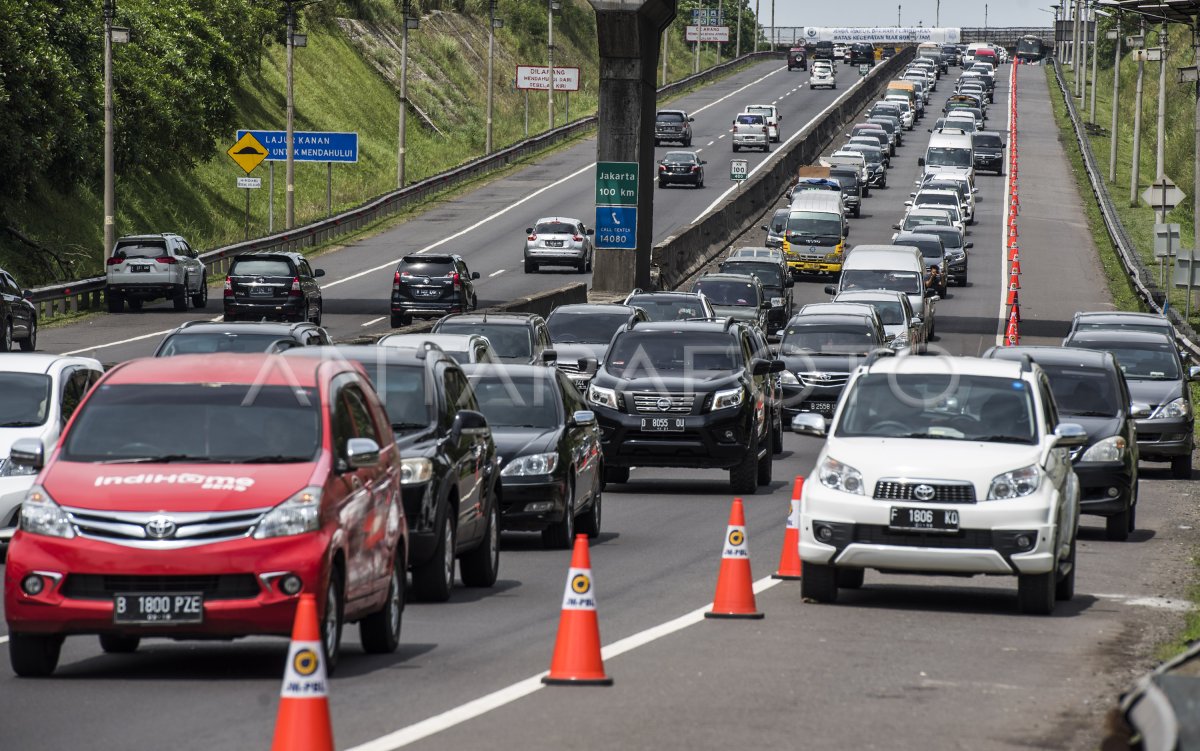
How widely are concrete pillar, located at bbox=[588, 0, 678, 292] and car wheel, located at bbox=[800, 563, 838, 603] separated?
34.1 m

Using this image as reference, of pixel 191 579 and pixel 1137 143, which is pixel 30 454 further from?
pixel 1137 143

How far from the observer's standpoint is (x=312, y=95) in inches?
3959

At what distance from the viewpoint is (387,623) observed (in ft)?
39.1

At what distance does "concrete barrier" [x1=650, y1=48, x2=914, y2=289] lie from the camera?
198ft

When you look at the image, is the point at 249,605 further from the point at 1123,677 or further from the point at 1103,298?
the point at 1103,298

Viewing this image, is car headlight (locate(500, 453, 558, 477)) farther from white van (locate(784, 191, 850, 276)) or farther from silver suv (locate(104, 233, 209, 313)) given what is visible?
white van (locate(784, 191, 850, 276))

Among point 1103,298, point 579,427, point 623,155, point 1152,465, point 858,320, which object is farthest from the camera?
point 1103,298

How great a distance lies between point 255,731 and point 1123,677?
16.1 ft

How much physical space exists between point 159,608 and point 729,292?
122 feet

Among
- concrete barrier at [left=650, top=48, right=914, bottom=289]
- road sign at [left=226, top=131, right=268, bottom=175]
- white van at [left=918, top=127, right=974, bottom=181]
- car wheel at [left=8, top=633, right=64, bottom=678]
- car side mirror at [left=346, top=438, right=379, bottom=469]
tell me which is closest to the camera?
car wheel at [left=8, top=633, right=64, bottom=678]

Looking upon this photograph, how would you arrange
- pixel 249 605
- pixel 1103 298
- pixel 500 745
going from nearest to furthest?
1. pixel 500 745
2. pixel 249 605
3. pixel 1103 298

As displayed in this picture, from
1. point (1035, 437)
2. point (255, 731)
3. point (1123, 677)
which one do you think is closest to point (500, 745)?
point (255, 731)

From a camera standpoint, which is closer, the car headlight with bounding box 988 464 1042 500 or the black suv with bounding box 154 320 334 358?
the car headlight with bounding box 988 464 1042 500

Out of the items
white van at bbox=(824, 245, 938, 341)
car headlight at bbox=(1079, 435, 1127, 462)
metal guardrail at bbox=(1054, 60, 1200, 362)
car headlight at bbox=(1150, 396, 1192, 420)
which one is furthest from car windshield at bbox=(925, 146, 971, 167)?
car headlight at bbox=(1079, 435, 1127, 462)
